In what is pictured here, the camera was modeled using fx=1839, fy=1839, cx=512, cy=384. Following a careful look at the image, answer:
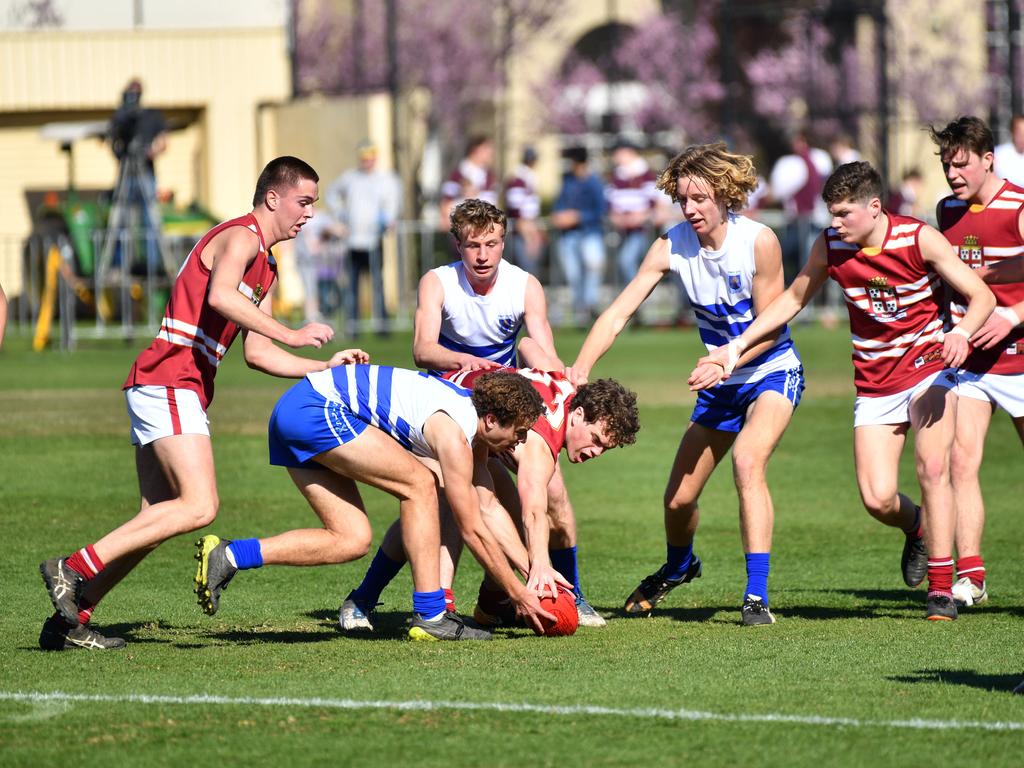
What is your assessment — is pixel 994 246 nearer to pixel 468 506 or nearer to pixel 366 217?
pixel 468 506

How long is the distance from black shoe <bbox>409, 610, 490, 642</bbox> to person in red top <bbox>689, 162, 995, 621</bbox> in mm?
1447

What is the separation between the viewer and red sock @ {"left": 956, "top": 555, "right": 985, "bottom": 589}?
848 centimetres

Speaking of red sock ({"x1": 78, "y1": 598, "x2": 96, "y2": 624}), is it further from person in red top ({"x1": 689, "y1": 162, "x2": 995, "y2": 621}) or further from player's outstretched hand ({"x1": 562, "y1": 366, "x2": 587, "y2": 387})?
person in red top ({"x1": 689, "y1": 162, "x2": 995, "y2": 621})

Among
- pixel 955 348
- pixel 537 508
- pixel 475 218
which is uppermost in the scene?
pixel 475 218

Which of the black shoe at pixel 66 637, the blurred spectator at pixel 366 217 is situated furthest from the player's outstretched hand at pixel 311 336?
the blurred spectator at pixel 366 217

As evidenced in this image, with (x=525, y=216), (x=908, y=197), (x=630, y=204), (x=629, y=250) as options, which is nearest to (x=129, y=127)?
(x=525, y=216)

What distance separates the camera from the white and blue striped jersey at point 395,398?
740 centimetres

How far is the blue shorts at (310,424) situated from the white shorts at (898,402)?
94.4 inches

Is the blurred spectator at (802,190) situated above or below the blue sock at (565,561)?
above

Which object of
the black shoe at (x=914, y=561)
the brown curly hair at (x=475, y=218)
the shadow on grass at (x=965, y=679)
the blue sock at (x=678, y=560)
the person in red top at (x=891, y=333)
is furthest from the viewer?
the black shoe at (x=914, y=561)

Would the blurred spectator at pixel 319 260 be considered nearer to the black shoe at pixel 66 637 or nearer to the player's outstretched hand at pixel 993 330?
the player's outstretched hand at pixel 993 330

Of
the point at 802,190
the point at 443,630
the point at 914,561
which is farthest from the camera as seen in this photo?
the point at 802,190

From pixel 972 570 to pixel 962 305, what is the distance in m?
1.23

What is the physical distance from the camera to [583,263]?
2391 cm
